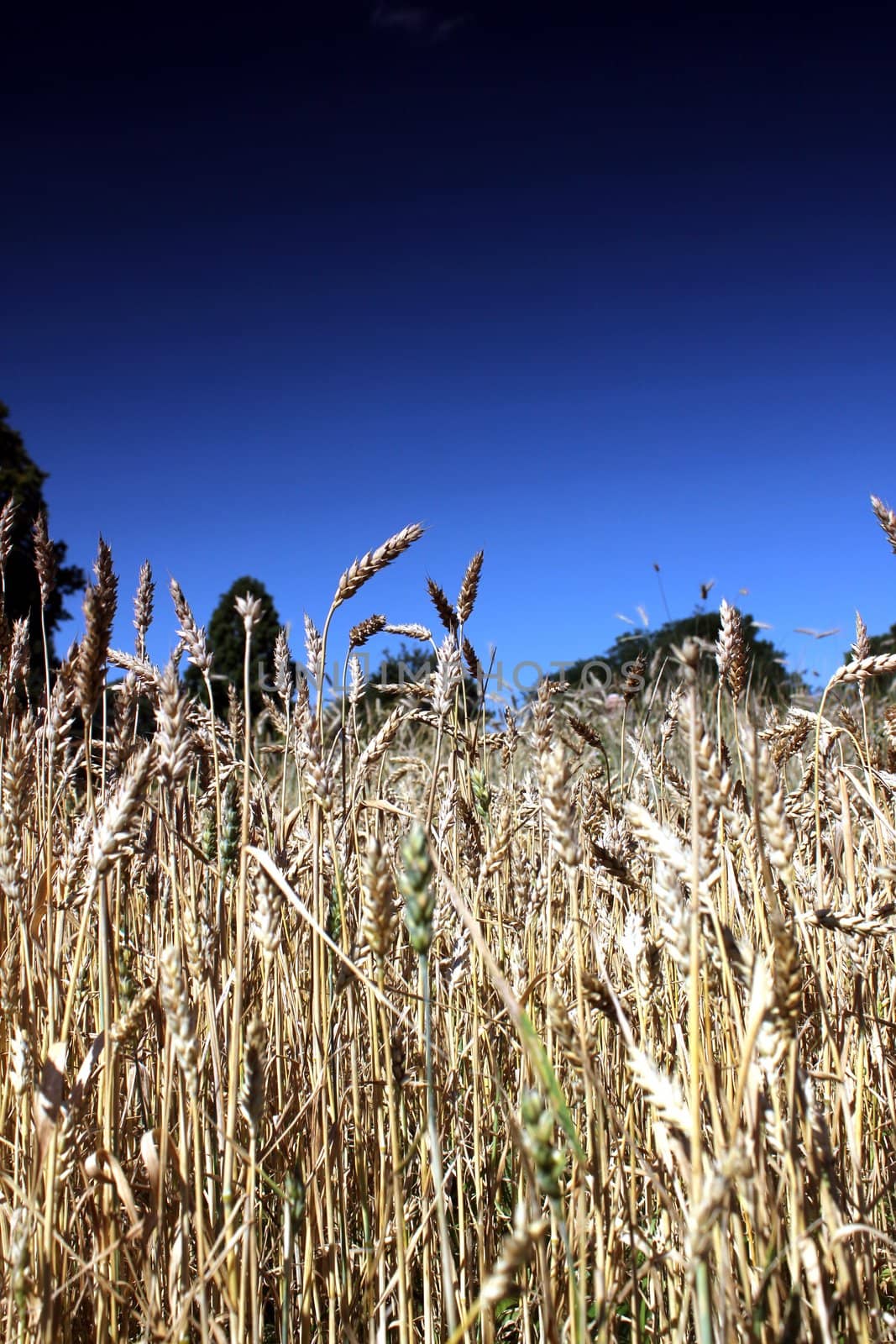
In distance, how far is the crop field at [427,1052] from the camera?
2.49 feet

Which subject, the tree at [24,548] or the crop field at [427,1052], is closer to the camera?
the crop field at [427,1052]

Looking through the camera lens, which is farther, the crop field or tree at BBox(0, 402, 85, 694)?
tree at BBox(0, 402, 85, 694)

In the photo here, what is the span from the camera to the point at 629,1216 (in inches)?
36.5

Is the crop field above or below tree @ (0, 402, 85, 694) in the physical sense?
below

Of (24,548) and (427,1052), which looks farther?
(24,548)

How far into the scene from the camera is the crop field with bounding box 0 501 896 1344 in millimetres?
759

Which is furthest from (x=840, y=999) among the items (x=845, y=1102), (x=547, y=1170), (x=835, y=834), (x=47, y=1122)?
(x=47, y=1122)

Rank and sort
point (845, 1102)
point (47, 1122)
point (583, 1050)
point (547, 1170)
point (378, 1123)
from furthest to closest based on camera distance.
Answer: point (378, 1123) < point (845, 1102) < point (47, 1122) < point (583, 1050) < point (547, 1170)

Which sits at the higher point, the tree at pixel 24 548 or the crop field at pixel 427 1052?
the tree at pixel 24 548

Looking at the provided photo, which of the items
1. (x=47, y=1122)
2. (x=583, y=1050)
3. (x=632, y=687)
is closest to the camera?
(x=583, y=1050)

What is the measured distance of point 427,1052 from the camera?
0.67 metres

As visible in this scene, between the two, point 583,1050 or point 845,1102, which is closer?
point 583,1050

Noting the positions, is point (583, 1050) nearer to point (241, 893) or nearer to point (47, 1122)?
point (241, 893)

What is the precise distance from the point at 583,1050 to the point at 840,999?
0.89 metres
